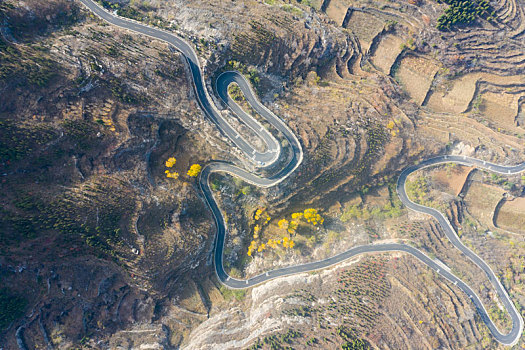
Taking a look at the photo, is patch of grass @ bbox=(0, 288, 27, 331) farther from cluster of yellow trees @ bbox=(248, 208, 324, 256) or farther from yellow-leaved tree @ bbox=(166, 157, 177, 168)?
cluster of yellow trees @ bbox=(248, 208, 324, 256)

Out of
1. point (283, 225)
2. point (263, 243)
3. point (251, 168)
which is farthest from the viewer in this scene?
point (263, 243)

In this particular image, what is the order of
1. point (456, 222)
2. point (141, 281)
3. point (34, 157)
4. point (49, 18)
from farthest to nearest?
point (456, 222), point (141, 281), point (49, 18), point (34, 157)

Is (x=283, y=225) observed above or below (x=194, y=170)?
below

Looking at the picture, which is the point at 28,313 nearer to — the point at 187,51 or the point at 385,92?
the point at 187,51

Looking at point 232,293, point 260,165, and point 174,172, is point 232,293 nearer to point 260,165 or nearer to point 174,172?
point 260,165

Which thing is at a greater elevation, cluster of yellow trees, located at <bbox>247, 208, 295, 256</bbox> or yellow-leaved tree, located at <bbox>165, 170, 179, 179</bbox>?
yellow-leaved tree, located at <bbox>165, 170, 179, 179</bbox>

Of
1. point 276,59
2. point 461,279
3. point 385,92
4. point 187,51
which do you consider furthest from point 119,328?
point 385,92

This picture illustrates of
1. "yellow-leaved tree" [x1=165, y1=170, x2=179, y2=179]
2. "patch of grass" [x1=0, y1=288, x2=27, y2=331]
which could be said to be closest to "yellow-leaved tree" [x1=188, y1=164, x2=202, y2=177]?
"yellow-leaved tree" [x1=165, y1=170, x2=179, y2=179]

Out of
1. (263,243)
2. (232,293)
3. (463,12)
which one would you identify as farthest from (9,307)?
(463,12)
